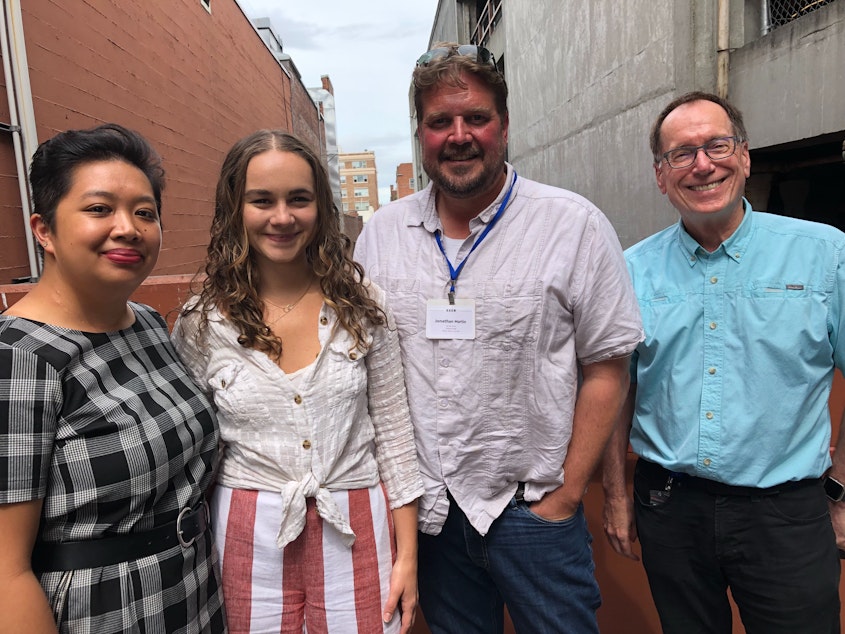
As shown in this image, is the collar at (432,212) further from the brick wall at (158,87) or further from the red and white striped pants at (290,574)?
the brick wall at (158,87)

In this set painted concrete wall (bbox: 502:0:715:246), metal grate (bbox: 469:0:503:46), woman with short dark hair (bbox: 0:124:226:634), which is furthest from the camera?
metal grate (bbox: 469:0:503:46)

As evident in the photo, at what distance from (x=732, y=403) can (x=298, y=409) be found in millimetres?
1254

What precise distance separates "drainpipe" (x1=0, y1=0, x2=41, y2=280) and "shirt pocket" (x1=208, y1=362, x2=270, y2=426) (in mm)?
3308

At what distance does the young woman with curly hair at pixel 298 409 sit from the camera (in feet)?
4.76

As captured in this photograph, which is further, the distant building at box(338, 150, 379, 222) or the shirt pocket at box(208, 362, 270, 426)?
the distant building at box(338, 150, 379, 222)

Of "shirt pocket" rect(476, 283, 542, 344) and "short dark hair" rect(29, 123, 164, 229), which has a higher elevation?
"short dark hair" rect(29, 123, 164, 229)

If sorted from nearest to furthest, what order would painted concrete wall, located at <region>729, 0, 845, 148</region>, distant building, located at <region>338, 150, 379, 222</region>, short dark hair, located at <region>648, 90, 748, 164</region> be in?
short dark hair, located at <region>648, 90, 748, 164</region>
painted concrete wall, located at <region>729, 0, 845, 148</region>
distant building, located at <region>338, 150, 379, 222</region>

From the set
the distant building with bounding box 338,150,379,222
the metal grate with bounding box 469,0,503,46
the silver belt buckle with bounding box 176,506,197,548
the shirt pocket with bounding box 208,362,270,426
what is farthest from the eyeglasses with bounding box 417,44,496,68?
the distant building with bounding box 338,150,379,222

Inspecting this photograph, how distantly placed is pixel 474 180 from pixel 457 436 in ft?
2.47

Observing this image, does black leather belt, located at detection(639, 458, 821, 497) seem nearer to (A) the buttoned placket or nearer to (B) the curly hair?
(A) the buttoned placket

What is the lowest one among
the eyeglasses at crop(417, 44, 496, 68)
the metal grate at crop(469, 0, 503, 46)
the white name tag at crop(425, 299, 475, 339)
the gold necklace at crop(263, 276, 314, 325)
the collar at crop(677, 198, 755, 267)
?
the white name tag at crop(425, 299, 475, 339)

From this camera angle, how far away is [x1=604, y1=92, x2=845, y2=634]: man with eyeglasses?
1.64 m

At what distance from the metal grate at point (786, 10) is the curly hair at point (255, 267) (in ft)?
16.4

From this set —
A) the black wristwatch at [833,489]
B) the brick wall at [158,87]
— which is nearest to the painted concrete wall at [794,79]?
the black wristwatch at [833,489]
